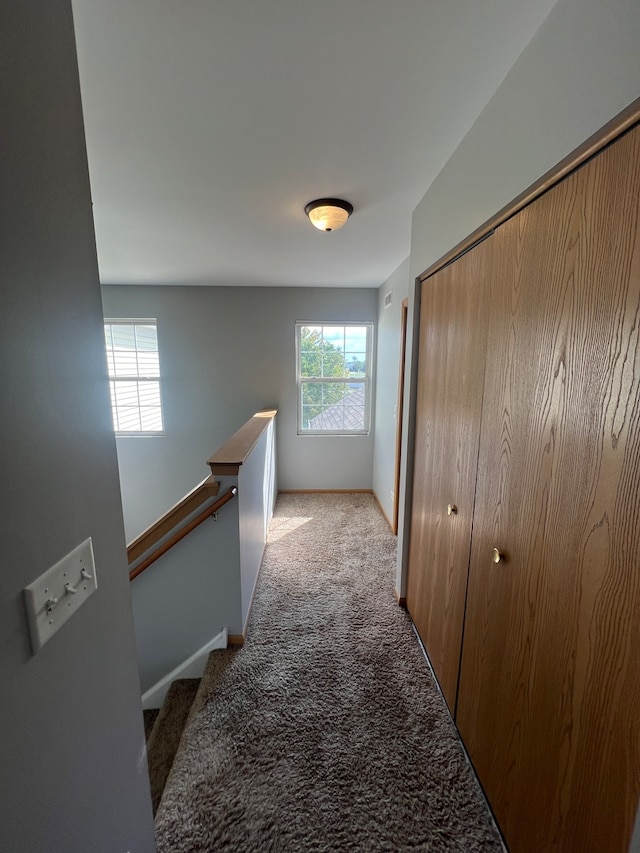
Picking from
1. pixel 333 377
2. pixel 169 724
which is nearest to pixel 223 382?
pixel 333 377

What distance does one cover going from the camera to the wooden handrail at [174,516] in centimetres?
177

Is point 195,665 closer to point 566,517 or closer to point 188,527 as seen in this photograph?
point 188,527

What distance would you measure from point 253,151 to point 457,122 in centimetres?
79

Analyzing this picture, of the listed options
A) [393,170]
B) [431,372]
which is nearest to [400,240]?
[393,170]

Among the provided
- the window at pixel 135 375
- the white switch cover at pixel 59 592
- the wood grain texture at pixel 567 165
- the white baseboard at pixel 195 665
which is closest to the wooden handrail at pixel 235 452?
the white baseboard at pixel 195 665

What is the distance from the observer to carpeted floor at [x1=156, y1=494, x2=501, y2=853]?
1146mm

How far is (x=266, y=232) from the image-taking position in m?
2.31

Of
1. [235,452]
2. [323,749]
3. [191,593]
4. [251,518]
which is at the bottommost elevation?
[323,749]

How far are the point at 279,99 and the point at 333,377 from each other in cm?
296

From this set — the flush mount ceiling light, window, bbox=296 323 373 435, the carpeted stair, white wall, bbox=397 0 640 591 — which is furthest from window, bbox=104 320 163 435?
white wall, bbox=397 0 640 591

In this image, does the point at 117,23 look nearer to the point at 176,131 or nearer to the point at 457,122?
the point at 176,131

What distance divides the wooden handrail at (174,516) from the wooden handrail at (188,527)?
43 mm

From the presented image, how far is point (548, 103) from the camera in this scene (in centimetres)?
87

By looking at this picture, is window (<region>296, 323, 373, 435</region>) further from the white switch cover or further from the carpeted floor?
the white switch cover
